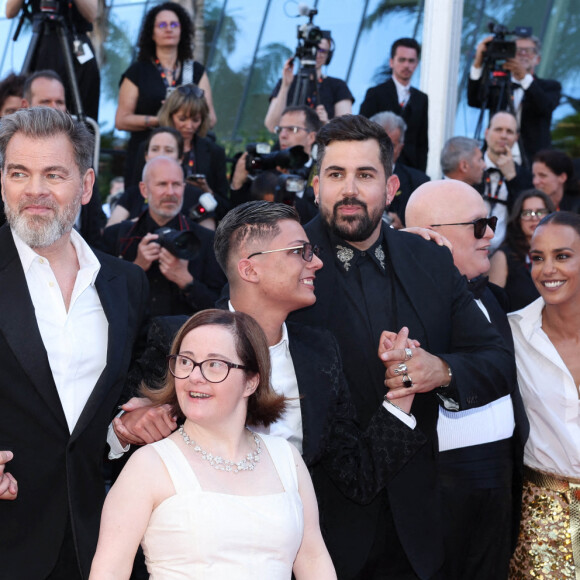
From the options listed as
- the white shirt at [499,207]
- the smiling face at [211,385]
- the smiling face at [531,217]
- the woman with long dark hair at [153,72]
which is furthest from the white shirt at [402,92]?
the smiling face at [211,385]

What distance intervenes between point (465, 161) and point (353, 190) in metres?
3.56

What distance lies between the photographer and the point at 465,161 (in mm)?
6719

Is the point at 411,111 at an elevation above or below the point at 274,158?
above

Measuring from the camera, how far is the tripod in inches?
244

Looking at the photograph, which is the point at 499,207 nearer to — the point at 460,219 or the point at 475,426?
the point at 460,219

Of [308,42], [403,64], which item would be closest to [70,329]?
[308,42]

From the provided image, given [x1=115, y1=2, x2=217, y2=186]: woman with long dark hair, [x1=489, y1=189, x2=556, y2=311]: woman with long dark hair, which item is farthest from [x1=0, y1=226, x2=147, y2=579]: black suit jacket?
[x1=115, y1=2, x2=217, y2=186]: woman with long dark hair

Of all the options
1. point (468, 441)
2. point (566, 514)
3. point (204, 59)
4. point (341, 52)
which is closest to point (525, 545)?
point (566, 514)

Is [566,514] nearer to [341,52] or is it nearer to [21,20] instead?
[21,20]

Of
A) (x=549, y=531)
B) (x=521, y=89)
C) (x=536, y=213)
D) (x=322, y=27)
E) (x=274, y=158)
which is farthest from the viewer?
(x=322, y=27)

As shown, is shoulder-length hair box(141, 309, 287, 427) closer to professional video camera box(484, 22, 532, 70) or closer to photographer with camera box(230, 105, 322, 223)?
photographer with camera box(230, 105, 322, 223)

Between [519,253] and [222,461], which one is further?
[519,253]

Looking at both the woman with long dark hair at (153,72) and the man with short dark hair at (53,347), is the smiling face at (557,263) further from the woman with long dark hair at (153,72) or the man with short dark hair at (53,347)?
the woman with long dark hair at (153,72)

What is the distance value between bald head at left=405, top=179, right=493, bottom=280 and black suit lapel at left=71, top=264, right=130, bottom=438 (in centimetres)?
159
